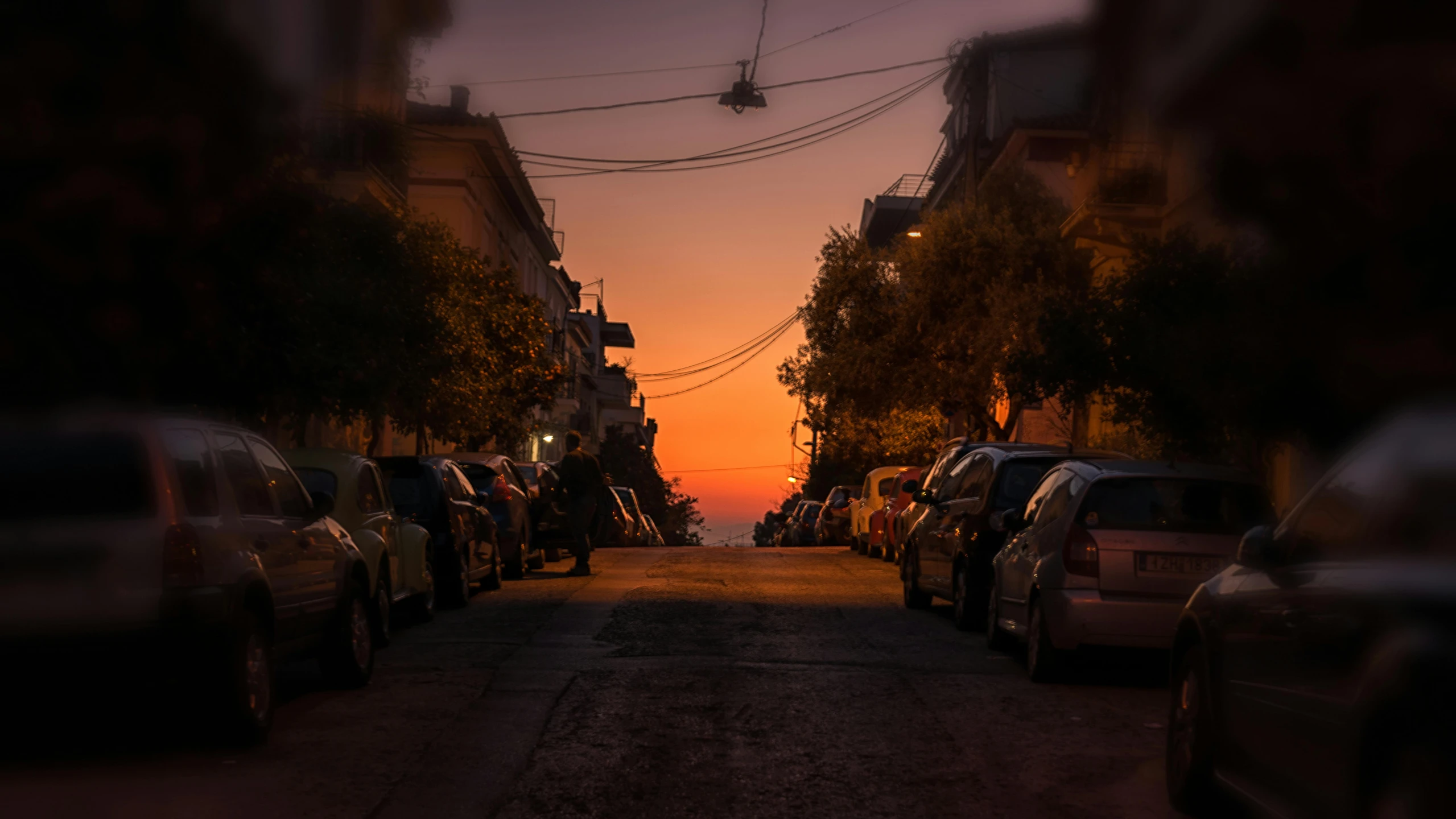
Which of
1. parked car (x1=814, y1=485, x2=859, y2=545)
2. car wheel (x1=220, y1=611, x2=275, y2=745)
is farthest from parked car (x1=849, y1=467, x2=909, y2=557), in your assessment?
car wheel (x1=220, y1=611, x2=275, y2=745)

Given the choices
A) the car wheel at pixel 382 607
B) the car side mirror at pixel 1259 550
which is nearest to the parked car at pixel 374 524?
the car wheel at pixel 382 607

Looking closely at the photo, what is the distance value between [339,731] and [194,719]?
2.52ft

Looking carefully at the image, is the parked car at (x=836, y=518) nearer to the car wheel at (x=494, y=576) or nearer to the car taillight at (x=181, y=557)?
the car wheel at (x=494, y=576)

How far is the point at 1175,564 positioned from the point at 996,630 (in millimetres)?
2474

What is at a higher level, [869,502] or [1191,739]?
[869,502]

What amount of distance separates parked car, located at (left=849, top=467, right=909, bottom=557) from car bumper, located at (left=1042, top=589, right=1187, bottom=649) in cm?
1863

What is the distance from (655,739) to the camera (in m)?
8.55

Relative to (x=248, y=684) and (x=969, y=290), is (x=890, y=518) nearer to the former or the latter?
(x=969, y=290)

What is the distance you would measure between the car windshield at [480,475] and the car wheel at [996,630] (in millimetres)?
8467

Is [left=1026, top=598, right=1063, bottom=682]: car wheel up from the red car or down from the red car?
down

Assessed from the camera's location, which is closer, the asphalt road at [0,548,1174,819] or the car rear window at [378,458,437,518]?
the asphalt road at [0,548,1174,819]

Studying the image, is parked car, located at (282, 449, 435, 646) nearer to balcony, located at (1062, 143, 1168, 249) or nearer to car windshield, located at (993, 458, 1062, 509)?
car windshield, located at (993, 458, 1062, 509)

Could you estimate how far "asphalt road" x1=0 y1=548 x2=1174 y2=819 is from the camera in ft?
23.3

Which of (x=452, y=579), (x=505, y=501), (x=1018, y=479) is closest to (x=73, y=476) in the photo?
(x=452, y=579)
